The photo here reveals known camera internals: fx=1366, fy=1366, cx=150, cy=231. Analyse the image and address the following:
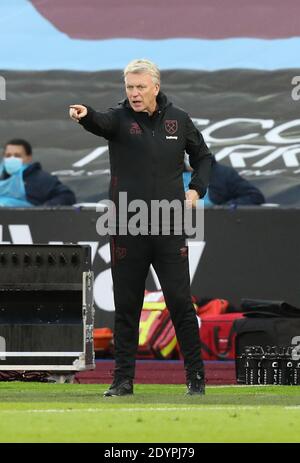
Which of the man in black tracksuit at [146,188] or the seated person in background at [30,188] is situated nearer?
the man in black tracksuit at [146,188]

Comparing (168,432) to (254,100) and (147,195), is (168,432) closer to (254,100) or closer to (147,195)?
(147,195)

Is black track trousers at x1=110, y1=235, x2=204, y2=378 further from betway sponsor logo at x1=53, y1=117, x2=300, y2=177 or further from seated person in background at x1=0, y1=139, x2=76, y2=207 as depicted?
betway sponsor logo at x1=53, y1=117, x2=300, y2=177

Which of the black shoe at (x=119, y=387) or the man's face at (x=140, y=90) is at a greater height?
the man's face at (x=140, y=90)

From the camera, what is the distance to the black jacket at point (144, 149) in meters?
A: 7.42

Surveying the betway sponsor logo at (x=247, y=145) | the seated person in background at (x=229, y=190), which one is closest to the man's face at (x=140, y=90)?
the seated person in background at (x=229, y=190)

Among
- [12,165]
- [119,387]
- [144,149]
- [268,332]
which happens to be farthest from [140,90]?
[12,165]

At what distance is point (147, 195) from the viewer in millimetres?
7398

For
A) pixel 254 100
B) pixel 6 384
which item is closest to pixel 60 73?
pixel 254 100

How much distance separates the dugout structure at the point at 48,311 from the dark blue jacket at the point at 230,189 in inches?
189

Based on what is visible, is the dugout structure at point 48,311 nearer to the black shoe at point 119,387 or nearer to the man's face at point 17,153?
the black shoe at point 119,387

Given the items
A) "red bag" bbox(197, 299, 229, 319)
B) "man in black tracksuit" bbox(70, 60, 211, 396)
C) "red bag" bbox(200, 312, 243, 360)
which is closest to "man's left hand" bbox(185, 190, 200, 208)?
"man in black tracksuit" bbox(70, 60, 211, 396)

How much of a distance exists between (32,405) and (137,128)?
1642mm

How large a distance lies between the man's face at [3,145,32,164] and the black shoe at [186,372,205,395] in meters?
7.53

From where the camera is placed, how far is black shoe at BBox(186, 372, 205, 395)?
301 inches
